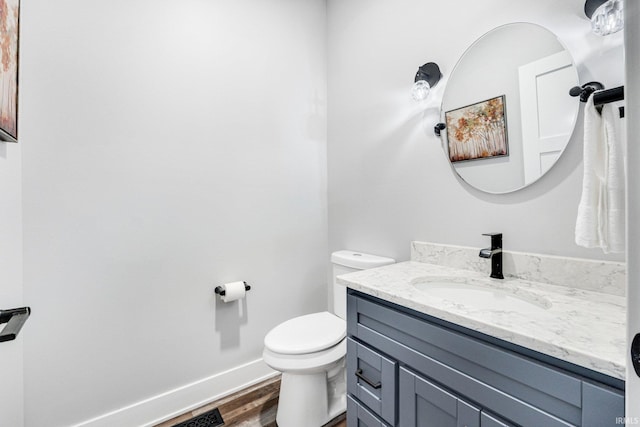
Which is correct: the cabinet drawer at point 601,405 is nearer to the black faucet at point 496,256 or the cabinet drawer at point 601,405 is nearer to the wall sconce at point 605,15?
the black faucet at point 496,256

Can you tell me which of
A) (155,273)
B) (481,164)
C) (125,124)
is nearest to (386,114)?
(481,164)

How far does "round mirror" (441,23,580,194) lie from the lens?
41.9 inches

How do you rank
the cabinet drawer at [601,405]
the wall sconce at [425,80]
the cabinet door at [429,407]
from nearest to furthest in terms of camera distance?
the cabinet drawer at [601,405], the cabinet door at [429,407], the wall sconce at [425,80]

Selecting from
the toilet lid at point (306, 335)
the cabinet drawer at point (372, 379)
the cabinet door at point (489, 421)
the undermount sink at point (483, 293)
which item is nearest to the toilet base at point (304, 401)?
the toilet lid at point (306, 335)

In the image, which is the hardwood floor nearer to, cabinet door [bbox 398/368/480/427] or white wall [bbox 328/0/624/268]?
cabinet door [bbox 398/368/480/427]

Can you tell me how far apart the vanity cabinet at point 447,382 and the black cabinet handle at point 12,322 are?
1.03 m

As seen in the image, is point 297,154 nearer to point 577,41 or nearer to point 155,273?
point 155,273

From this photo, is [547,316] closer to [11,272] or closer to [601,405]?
[601,405]

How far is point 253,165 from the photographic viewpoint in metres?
1.80

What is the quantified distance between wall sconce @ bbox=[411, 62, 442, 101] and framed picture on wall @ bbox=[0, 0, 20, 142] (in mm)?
1611

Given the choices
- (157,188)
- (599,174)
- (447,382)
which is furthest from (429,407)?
(157,188)

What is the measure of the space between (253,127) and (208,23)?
2.03 ft

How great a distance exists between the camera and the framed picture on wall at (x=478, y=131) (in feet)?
4.05

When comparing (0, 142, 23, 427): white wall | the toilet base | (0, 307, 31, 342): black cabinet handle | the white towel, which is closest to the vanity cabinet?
the toilet base
